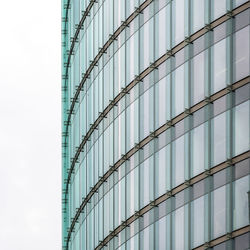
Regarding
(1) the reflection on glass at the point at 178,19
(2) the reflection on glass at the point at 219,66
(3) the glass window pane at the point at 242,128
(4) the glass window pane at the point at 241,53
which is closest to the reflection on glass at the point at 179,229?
(3) the glass window pane at the point at 242,128

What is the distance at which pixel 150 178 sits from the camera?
165 ft

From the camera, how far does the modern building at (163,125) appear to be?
43.9 m

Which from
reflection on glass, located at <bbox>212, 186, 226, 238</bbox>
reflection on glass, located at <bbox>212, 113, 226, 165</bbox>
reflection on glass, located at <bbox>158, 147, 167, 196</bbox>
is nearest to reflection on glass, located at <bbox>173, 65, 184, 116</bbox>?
reflection on glass, located at <bbox>158, 147, 167, 196</bbox>

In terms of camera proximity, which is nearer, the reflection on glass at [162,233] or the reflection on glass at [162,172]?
the reflection on glass at [162,233]

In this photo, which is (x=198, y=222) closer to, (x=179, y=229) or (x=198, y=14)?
(x=179, y=229)

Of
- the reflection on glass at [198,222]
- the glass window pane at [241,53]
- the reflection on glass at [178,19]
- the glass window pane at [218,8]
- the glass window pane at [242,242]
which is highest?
the reflection on glass at [178,19]

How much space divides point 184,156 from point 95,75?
14.3 meters

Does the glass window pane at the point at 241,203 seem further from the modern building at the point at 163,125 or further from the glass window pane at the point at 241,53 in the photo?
the glass window pane at the point at 241,53

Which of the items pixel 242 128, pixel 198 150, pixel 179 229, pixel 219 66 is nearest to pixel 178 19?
pixel 219 66

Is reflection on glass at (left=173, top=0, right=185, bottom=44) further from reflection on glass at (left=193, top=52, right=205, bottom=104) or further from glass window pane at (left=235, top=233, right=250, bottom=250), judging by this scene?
glass window pane at (left=235, top=233, right=250, bottom=250)

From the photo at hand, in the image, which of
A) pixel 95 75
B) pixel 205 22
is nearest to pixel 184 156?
pixel 205 22

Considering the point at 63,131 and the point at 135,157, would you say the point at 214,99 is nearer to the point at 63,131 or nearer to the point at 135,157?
the point at 135,157

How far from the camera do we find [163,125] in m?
49.4

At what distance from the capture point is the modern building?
4388 centimetres
